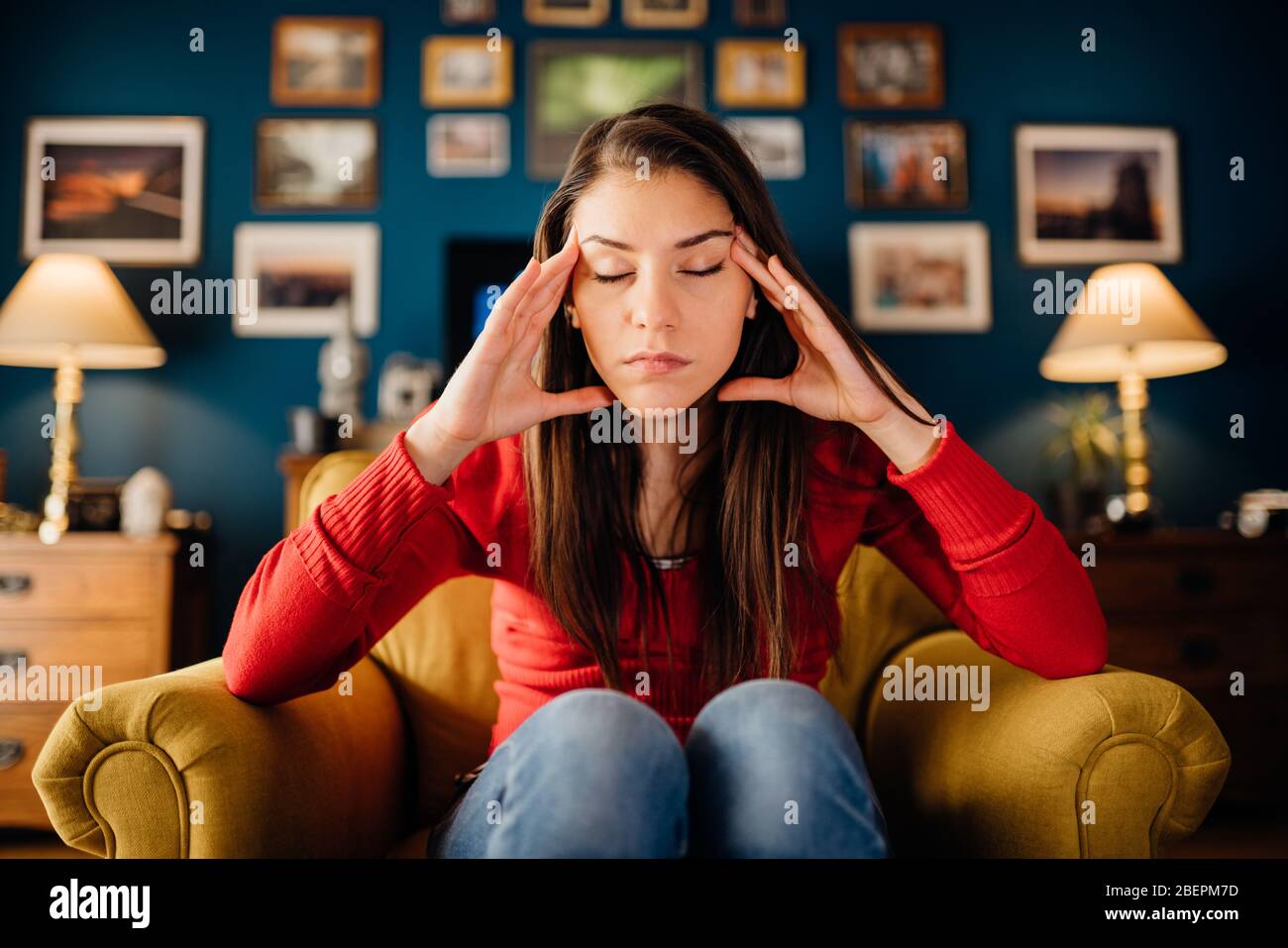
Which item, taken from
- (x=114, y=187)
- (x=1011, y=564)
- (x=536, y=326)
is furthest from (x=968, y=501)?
(x=114, y=187)

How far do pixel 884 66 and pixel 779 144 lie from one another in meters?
0.49

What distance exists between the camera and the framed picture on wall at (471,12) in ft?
10.6

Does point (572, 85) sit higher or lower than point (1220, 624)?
higher

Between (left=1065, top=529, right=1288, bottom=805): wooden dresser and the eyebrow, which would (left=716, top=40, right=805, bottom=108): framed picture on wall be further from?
the eyebrow

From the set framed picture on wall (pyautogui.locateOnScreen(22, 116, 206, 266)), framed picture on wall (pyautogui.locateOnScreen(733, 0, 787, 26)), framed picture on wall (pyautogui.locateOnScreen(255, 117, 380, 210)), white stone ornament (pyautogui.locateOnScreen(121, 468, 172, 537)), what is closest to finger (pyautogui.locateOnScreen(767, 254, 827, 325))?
white stone ornament (pyautogui.locateOnScreen(121, 468, 172, 537))

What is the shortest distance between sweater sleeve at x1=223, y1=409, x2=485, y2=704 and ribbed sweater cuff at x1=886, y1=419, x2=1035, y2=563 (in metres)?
0.58

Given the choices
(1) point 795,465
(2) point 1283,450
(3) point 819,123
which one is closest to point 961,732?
(1) point 795,465

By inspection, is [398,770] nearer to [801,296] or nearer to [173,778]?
[173,778]

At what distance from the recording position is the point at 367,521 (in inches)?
39.8

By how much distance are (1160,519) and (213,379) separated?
A: 340 centimetres

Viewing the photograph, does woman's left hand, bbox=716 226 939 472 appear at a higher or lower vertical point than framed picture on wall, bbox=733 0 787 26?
lower

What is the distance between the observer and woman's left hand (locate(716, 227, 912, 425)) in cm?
108

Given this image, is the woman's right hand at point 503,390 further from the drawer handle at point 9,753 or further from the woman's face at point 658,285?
the drawer handle at point 9,753

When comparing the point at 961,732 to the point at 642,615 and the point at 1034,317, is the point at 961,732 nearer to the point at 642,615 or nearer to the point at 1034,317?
the point at 642,615
